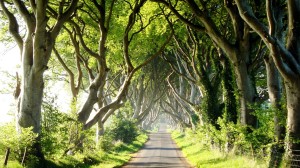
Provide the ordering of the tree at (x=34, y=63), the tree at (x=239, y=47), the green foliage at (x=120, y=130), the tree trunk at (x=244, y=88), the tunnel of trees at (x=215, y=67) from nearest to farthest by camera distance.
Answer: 1. the tunnel of trees at (x=215, y=67)
2. the tree at (x=34, y=63)
3. the tree at (x=239, y=47)
4. the tree trunk at (x=244, y=88)
5. the green foliage at (x=120, y=130)

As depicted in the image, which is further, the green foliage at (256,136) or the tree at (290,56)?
the green foliage at (256,136)

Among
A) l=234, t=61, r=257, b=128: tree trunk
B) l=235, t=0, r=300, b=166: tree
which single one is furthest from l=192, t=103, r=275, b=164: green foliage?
l=235, t=0, r=300, b=166: tree

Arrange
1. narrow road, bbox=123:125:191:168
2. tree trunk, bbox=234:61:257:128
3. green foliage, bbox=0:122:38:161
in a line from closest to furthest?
green foliage, bbox=0:122:38:161 → tree trunk, bbox=234:61:257:128 → narrow road, bbox=123:125:191:168

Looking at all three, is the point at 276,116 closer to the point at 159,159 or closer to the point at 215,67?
the point at 215,67

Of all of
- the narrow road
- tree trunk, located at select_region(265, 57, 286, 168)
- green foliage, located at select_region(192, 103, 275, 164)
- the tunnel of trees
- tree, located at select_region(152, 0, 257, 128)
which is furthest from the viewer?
the narrow road

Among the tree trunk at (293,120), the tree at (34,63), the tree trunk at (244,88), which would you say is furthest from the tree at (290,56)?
the tree at (34,63)

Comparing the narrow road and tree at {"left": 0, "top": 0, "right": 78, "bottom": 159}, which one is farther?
the narrow road

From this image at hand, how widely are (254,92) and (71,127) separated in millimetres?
8757

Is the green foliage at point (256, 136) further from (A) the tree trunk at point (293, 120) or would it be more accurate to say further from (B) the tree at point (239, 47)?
(A) the tree trunk at point (293, 120)

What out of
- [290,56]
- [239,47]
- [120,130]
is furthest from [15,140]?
[120,130]

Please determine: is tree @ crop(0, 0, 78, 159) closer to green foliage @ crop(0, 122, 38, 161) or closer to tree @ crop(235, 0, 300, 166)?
green foliage @ crop(0, 122, 38, 161)

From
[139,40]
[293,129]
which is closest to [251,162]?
[293,129]

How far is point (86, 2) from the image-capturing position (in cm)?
1811

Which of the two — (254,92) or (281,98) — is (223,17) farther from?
(281,98)
